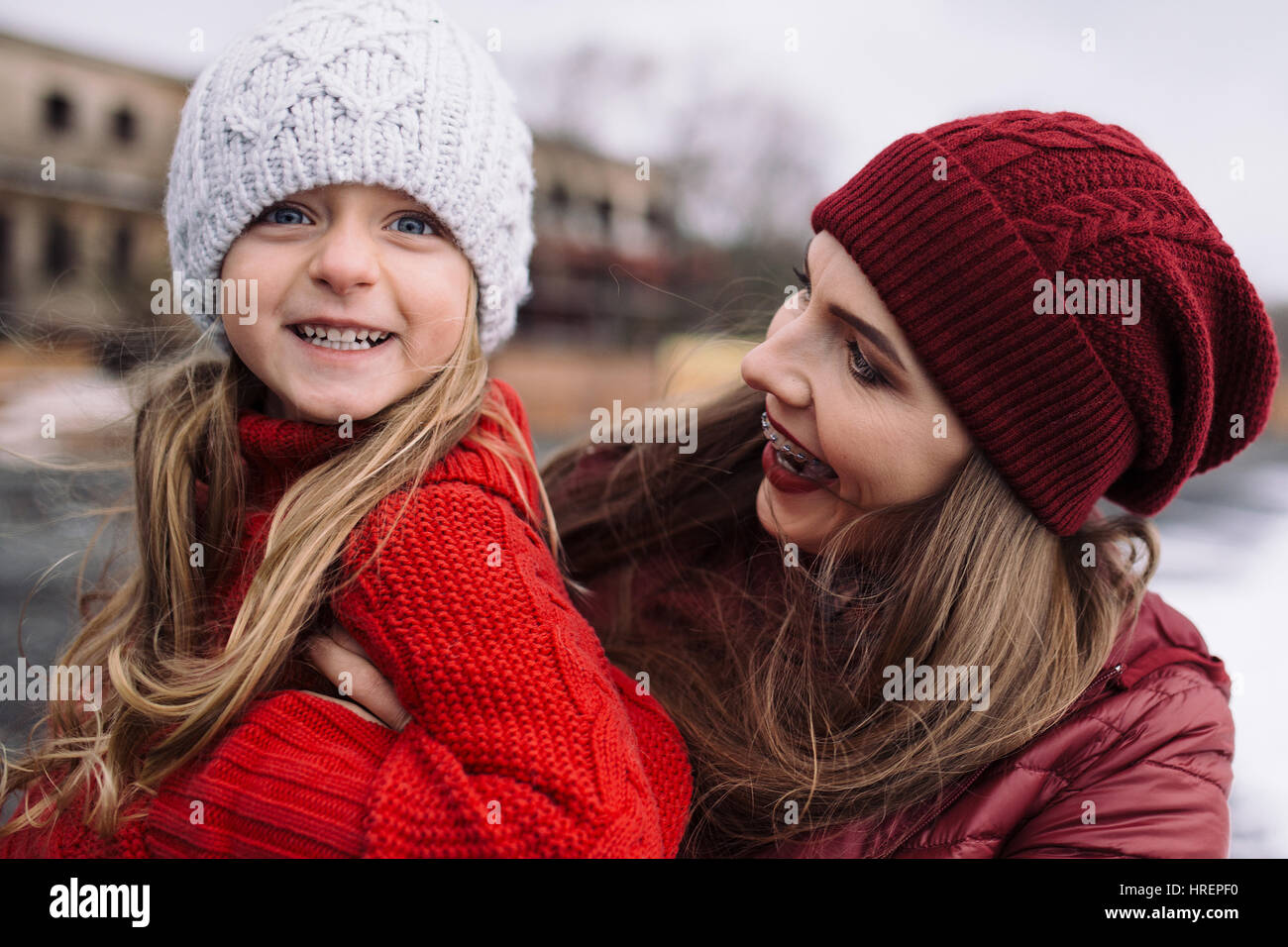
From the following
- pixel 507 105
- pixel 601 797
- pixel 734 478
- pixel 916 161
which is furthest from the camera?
pixel 734 478

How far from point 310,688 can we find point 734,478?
1.00 meters

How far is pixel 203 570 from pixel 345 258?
25.8 inches

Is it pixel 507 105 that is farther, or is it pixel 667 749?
pixel 507 105

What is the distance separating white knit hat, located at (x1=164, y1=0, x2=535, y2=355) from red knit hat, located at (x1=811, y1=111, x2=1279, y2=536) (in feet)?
2.15

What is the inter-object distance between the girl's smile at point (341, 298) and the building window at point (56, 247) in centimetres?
Answer: 1030

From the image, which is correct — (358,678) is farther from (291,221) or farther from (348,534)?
(291,221)

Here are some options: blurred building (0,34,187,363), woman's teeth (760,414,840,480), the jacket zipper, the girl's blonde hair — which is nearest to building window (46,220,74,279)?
blurred building (0,34,187,363)

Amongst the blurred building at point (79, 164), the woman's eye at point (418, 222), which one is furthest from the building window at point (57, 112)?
the woman's eye at point (418, 222)

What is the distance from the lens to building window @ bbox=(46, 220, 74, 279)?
9891 mm

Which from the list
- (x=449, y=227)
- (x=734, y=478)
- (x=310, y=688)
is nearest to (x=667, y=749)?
(x=310, y=688)

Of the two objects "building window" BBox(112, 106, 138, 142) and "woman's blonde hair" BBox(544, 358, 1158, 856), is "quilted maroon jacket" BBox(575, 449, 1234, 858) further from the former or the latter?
"building window" BBox(112, 106, 138, 142)

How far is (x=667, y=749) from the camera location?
1.50m

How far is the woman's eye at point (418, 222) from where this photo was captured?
5.03 ft
